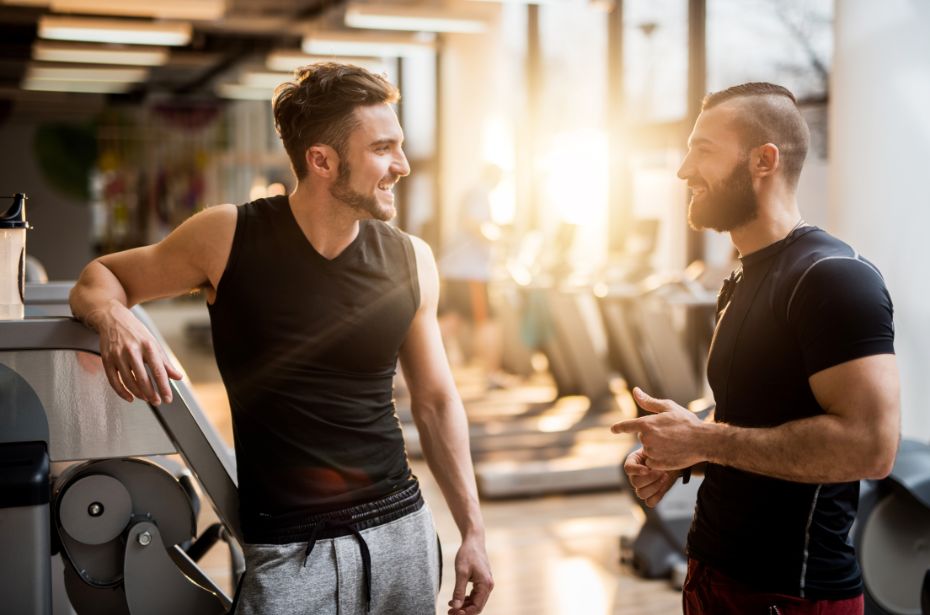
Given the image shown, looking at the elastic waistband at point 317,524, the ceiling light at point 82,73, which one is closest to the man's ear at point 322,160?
the elastic waistband at point 317,524

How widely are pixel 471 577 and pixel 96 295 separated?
0.76m

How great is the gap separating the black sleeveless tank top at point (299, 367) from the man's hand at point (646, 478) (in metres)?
0.39

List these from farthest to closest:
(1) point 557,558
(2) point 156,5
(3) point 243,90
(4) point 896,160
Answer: (3) point 243,90
(2) point 156,5
(1) point 557,558
(4) point 896,160

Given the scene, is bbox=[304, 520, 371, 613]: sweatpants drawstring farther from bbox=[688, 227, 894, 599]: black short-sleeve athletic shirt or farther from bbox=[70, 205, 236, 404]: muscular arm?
bbox=[688, 227, 894, 599]: black short-sleeve athletic shirt

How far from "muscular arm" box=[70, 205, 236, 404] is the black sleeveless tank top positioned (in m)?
0.04

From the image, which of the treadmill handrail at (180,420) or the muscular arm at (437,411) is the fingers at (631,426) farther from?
the treadmill handrail at (180,420)

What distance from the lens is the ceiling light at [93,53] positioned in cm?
980

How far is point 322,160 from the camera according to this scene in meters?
1.59

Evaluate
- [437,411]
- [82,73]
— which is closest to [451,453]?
[437,411]

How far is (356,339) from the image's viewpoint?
5.12 ft

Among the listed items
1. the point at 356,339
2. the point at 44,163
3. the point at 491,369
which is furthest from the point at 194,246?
the point at 44,163

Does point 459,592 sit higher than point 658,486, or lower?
lower

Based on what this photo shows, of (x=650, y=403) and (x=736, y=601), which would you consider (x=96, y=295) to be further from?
(x=736, y=601)

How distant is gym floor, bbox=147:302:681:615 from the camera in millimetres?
3412
